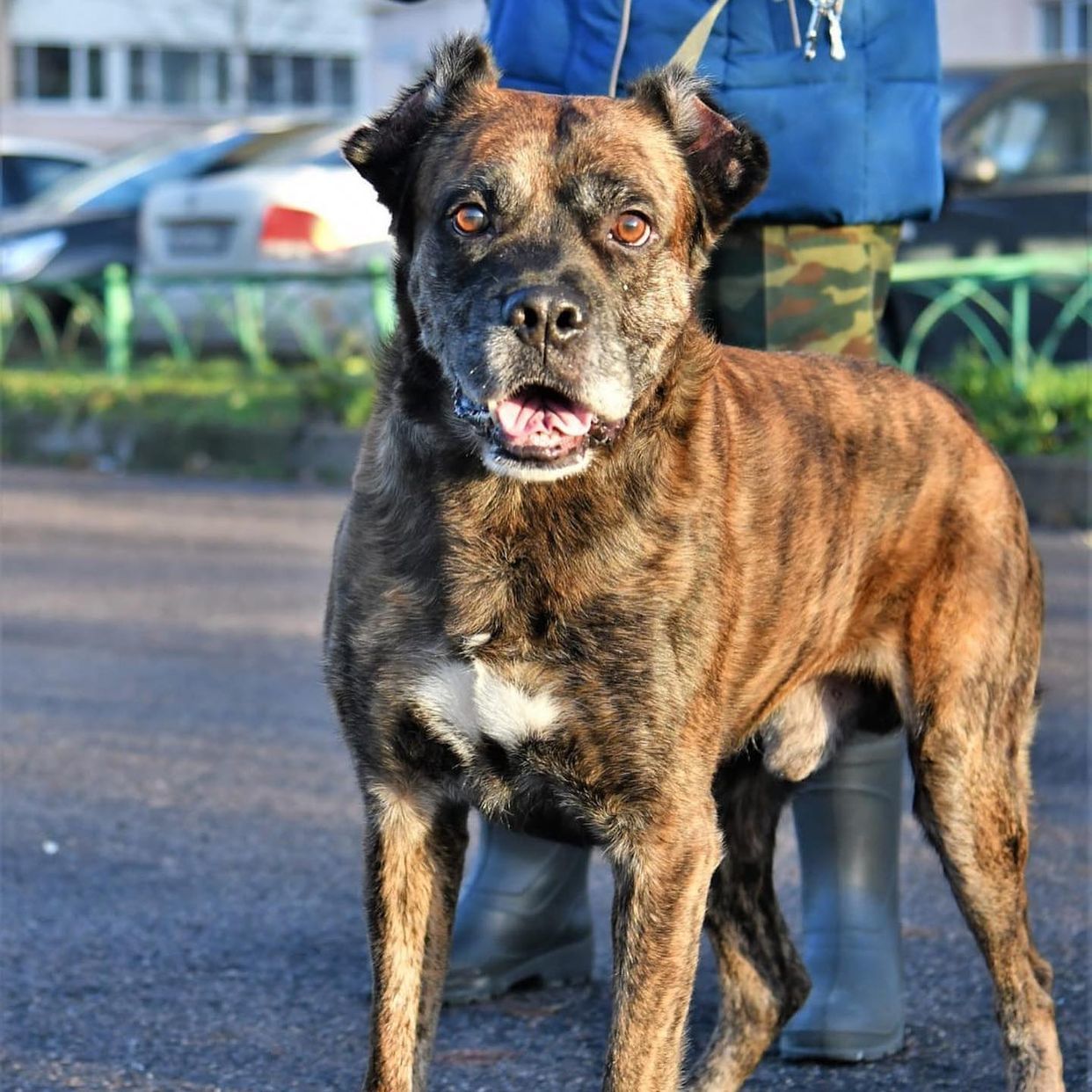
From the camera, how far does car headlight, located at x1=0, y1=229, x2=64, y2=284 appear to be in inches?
613

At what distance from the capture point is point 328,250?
521 inches

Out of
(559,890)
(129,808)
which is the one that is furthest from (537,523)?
(129,808)

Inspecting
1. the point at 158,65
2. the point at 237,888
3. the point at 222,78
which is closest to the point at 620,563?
the point at 237,888

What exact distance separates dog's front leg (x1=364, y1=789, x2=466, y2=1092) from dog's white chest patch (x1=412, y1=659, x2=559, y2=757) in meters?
0.18

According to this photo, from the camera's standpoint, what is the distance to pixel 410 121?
3182 mm

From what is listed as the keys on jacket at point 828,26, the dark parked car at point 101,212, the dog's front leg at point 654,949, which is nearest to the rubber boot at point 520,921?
the dog's front leg at point 654,949

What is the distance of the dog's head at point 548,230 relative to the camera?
9.48ft

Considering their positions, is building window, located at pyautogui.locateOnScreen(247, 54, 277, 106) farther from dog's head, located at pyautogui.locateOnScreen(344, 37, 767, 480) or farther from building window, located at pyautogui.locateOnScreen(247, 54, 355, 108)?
dog's head, located at pyautogui.locateOnScreen(344, 37, 767, 480)

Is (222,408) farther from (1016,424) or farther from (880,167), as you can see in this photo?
(880,167)

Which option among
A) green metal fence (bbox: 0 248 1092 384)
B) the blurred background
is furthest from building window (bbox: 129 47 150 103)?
green metal fence (bbox: 0 248 1092 384)

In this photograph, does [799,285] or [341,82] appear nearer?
[799,285]

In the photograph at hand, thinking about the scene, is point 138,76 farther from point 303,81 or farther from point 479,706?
point 479,706

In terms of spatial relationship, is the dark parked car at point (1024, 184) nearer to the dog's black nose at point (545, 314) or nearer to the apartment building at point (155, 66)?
the dog's black nose at point (545, 314)

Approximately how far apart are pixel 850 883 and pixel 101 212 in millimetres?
13202
